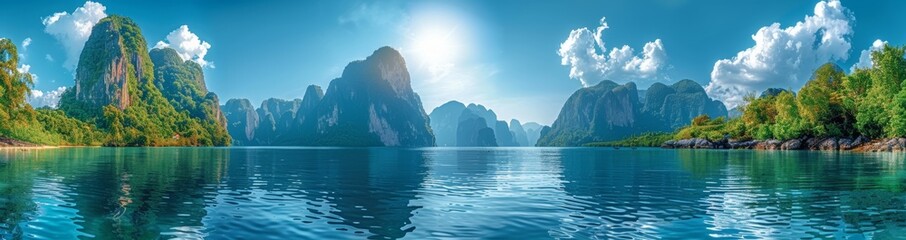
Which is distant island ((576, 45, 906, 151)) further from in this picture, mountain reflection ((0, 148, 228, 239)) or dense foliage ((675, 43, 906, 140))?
mountain reflection ((0, 148, 228, 239))

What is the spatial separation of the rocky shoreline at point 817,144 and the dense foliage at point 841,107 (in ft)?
5.60

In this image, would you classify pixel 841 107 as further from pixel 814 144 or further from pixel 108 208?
pixel 108 208

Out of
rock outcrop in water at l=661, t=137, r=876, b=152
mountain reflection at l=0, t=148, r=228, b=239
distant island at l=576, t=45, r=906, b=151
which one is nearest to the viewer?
mountain reflection at l=0, t=148, r=228, b=239

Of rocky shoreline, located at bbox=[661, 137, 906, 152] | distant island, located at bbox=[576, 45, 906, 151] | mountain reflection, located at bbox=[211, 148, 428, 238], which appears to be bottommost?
mountain reflection, located at bbox=[211, 148, 428, 238]

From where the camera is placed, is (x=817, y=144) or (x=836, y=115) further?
(x=836, y=115)

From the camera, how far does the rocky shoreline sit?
99188mm

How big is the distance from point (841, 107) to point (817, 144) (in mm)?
9888

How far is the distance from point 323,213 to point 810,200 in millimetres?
19158

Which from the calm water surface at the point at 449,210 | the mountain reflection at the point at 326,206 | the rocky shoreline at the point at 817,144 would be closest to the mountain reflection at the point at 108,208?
the calm water surface at the point at 449,210

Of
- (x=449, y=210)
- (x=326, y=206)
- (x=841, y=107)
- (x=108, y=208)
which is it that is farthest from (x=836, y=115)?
(x=108, y=208)

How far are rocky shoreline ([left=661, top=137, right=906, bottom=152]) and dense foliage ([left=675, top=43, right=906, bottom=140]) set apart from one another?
171 cm

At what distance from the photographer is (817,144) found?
12238 cm

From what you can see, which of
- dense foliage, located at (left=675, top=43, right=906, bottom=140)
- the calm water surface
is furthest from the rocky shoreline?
the calm water surface

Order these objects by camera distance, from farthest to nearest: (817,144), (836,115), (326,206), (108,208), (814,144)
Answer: (836,115) → (814,144) → (817,144) → (326,206) → (108,208)
